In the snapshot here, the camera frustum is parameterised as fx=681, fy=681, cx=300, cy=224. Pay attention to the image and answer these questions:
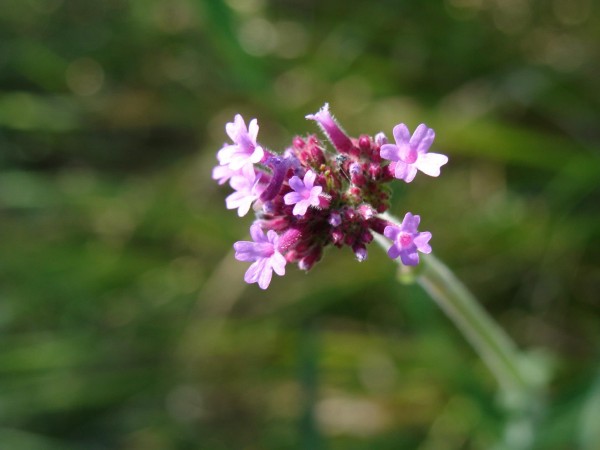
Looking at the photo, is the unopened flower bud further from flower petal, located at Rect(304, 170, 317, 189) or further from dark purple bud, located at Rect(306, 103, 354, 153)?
dark purple bud, located at Rect(306, 103, 354, 153)

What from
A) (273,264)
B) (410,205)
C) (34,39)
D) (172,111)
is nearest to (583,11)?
(410,205)

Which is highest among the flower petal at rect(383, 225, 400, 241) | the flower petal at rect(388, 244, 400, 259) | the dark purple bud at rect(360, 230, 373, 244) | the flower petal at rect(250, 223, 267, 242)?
the flower petal at rect(250, 223, 267, 242)

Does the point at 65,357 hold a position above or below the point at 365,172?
above

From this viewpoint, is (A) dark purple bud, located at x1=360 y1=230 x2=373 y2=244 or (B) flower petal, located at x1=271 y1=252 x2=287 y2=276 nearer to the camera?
(B) flower petal, located at x1=271 y1=252 x2=287 y2=276

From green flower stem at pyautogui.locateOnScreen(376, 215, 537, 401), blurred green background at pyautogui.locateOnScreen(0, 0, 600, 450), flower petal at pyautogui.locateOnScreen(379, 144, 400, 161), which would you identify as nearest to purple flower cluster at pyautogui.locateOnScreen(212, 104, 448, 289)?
flower petal at pyautogui.locateOnScreen(379, 144, 400, 161)

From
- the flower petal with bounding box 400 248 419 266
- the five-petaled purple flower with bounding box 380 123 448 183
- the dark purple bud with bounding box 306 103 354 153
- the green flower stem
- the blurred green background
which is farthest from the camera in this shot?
the blurred green background

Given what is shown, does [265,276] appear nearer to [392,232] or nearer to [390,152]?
[392,232]

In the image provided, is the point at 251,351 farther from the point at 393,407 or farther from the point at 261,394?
the point at 393,407
